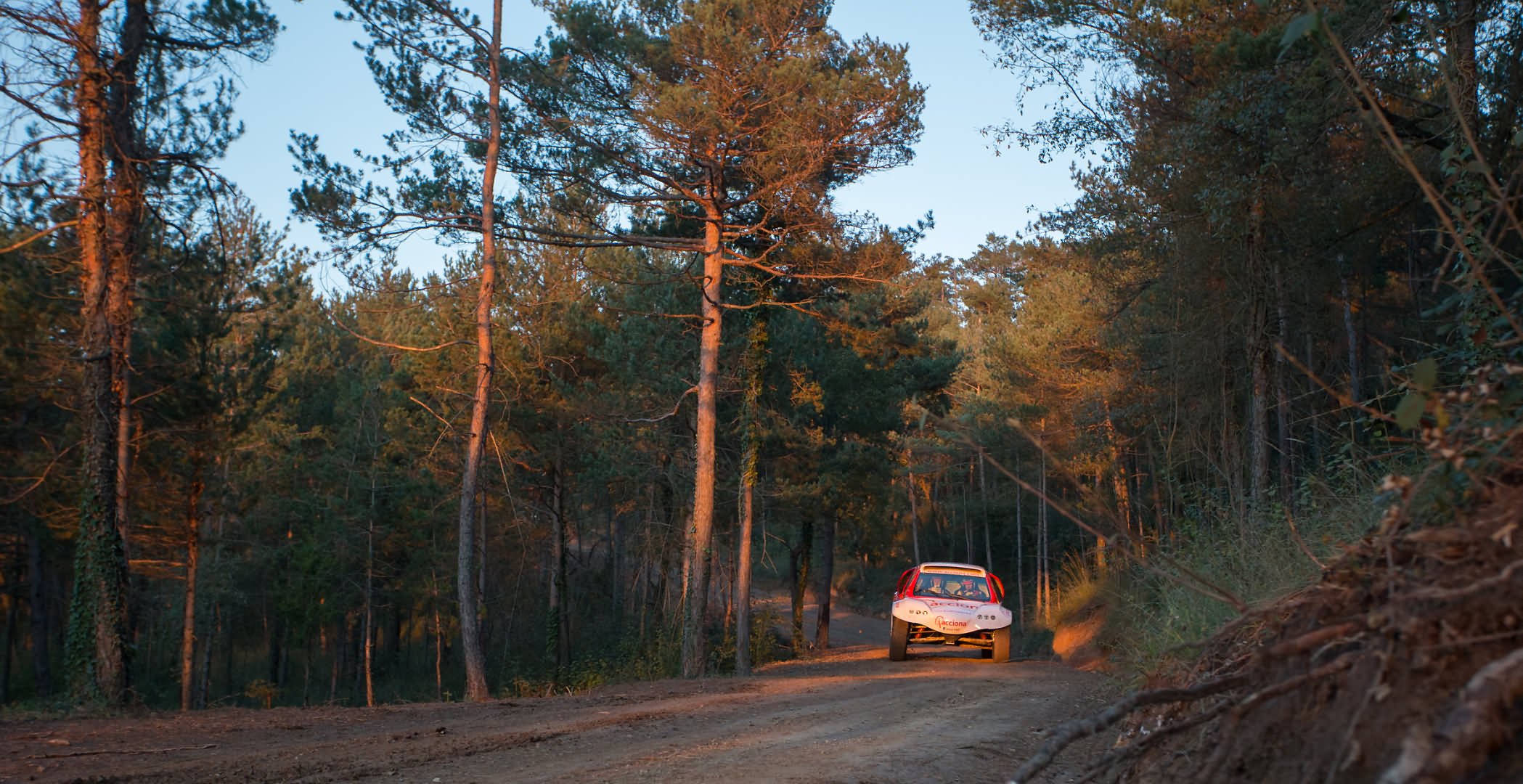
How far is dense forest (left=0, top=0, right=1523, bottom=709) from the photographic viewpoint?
1067 cm

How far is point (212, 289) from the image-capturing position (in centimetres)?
1744

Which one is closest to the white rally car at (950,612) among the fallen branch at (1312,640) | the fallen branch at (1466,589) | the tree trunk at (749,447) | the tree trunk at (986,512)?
the tree trunk at (749,447)

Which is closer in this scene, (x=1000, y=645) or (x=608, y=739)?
(x=608, y=739)

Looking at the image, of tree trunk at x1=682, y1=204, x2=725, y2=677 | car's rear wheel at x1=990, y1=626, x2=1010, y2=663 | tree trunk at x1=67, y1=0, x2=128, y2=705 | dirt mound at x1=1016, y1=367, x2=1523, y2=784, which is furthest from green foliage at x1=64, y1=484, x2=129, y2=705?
dirt mound at x1=1016, y1=367, x2=1523, y2=784

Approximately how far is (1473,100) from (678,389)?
1750cm

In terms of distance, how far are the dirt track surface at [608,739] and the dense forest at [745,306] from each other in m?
1.75

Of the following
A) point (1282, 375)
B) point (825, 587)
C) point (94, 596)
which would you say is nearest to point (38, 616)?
point (94, 596)

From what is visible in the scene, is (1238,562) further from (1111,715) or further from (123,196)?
(123,196)

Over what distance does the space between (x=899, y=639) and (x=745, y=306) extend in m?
6.75

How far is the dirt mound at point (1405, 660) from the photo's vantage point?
2.33m

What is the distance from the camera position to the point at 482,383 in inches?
629

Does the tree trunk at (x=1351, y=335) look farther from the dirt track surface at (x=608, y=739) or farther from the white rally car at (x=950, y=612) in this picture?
the dirt track surface at (x=608, y=739)

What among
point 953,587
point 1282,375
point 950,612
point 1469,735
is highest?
point 1282,375

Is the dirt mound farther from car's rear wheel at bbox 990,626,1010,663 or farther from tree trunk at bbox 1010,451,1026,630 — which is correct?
tree trunk at bbox 1010,451,1026,630
